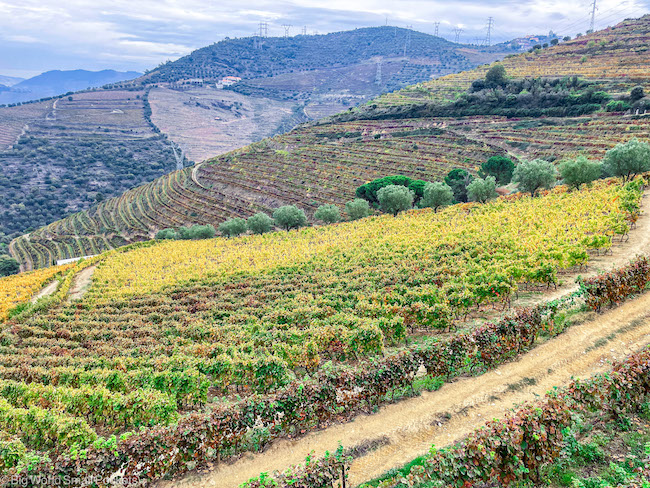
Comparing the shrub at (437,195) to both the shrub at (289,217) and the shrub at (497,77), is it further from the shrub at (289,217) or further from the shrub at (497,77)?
the shrub at (497,77)

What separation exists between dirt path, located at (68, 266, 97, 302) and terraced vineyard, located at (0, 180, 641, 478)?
142cm

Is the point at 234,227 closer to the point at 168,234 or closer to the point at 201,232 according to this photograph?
the point at 201,232

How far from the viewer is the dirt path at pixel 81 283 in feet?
124

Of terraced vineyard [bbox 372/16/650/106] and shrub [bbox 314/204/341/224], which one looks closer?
shrub [bbox 314/204/341/224]

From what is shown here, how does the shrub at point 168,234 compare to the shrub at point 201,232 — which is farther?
the shrub at point 168,234

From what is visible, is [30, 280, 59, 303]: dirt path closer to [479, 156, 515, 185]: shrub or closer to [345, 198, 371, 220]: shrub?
[345, 198, 371, 220]: shrub

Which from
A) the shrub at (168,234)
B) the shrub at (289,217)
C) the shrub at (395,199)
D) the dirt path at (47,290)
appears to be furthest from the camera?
the shrub at (168,234)

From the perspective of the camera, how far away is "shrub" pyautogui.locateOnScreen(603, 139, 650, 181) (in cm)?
4784

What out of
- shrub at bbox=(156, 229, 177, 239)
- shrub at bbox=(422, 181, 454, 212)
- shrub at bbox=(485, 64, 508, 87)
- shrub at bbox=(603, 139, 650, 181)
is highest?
shrub at bbox=(485, 64, 508, 87)

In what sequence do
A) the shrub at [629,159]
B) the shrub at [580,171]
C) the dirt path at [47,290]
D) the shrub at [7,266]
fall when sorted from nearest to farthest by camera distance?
the dirt path at [47,290], the shrub at [629,159], the shrub at [580,171], the shrub at [7,266]

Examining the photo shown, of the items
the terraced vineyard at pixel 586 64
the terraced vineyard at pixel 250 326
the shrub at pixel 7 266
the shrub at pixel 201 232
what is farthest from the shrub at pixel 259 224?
the terraced vineyard at pixel 586 64

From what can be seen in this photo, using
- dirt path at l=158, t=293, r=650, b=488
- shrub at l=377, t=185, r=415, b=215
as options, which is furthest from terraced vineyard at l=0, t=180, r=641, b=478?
shrub at l=377, t=185, r=415, b=215

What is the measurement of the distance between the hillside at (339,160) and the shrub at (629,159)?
1000 inches

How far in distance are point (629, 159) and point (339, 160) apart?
221 ft
